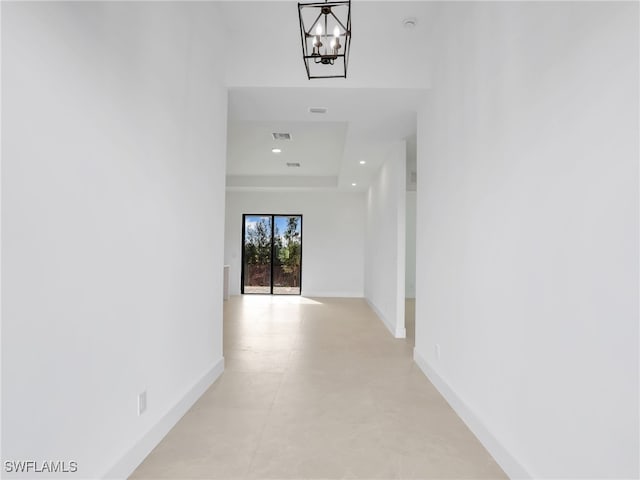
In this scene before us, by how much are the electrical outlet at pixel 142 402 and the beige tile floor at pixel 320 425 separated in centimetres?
26

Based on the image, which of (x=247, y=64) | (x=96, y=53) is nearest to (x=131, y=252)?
(x=96, y=53)

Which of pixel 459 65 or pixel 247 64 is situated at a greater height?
pixel 247 64

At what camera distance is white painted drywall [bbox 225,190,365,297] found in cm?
1021

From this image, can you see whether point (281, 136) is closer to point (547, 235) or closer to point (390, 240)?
point (390, 240)

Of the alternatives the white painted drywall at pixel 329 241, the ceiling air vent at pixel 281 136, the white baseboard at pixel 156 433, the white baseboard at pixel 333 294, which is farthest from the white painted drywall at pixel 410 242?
the white baseboard at pixel 156 433

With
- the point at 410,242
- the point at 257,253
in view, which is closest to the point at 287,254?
the point at 257,253

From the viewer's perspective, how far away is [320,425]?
8.25 ft

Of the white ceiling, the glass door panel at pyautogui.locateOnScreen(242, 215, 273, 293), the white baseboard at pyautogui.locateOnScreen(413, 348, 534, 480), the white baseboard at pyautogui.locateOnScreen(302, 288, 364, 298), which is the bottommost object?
the white baseboard at pyautogui.locateOnScreen(302, 288, 364, 298)

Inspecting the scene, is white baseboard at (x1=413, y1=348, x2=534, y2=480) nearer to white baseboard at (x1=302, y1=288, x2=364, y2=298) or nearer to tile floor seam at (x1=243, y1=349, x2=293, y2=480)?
tile floor seam at (x1=243, y1=349, x2=293, y2=480)

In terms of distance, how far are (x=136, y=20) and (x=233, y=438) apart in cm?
229

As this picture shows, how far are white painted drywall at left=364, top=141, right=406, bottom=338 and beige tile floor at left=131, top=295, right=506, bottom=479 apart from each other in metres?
0.95

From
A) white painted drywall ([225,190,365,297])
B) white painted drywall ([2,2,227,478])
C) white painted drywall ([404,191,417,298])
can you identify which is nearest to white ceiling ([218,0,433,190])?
white painted drywall ([2,2,227,478])

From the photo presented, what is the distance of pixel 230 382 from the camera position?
332 centimetres

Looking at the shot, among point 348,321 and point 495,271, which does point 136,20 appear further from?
point 348,321
